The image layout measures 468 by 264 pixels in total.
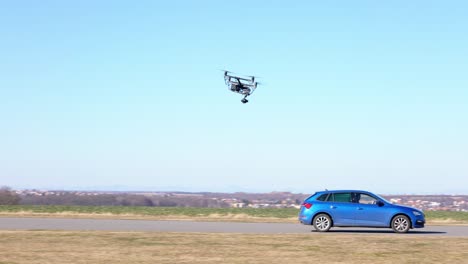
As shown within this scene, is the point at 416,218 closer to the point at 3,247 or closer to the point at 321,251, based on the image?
the point at 321,251

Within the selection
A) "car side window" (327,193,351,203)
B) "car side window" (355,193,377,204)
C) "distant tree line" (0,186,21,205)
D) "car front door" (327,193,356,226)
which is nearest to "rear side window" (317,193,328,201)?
"car side window" (327,193,351,203)

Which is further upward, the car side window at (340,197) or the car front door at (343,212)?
the car side window at (340,197)

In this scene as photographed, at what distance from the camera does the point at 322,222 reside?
25.5 meters

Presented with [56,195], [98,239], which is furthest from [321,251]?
[56,195]

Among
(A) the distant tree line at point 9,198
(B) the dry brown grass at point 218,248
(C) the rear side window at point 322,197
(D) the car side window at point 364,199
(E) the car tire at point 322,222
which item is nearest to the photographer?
(B) the dry brown grass at point 218,248

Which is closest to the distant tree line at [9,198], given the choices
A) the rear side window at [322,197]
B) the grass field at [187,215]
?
the grass field at [187,215]

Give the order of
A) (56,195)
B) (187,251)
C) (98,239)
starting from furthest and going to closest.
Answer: (56,195)
(98,239)
(187,251)

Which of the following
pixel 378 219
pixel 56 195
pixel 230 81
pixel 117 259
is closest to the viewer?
pixel 117 259

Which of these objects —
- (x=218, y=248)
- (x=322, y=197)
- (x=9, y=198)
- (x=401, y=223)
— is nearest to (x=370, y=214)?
(x=401, y=223)

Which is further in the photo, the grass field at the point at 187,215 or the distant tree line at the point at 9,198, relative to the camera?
the distant tree line at the point at 9,198

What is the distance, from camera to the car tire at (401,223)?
83.3 ft

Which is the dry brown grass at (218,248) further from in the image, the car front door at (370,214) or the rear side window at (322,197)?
the rear side window at (322,197)

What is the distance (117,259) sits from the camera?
53.3 ft

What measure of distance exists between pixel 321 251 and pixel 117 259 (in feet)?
16.0
